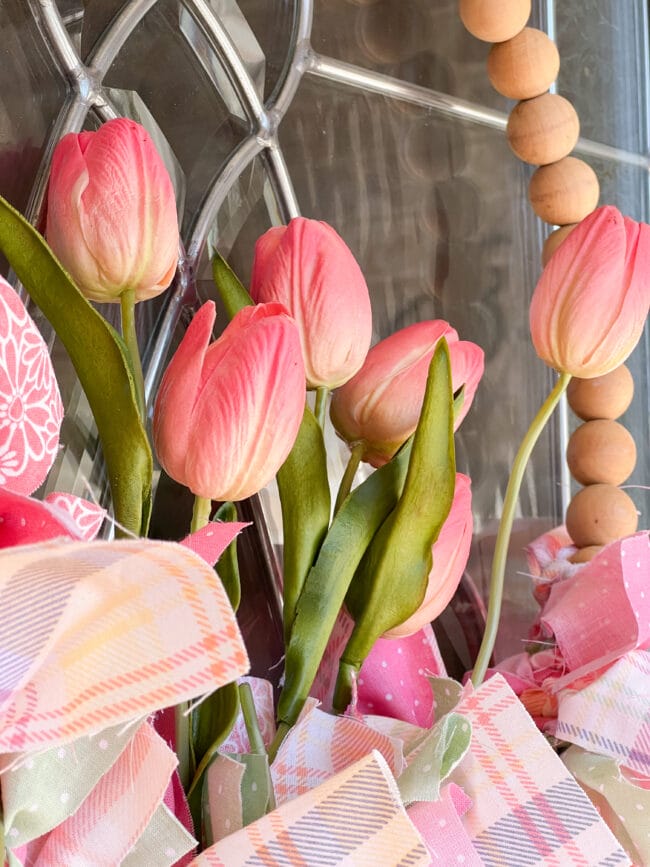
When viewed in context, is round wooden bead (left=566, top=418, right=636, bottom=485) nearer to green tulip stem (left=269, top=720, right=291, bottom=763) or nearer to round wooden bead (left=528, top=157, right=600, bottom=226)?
round wooden bead (left=528, top=157, right=600, bottom=226)

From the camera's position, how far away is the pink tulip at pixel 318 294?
11.0 inches

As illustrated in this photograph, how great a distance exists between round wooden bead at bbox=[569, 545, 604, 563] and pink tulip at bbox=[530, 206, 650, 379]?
0.12 metres

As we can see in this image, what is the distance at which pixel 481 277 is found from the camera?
49 cm

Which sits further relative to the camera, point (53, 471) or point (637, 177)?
point (637, 177)

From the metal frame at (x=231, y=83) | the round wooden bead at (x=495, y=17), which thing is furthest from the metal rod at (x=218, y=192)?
the round wooden bead at (x=495, y=17)

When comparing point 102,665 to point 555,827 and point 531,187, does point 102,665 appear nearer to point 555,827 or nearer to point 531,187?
point 555,827

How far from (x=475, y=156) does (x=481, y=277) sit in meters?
0.06

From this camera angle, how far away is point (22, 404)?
20 cm

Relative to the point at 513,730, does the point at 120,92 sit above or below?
above

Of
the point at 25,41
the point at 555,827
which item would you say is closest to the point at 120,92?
the point at 25,41

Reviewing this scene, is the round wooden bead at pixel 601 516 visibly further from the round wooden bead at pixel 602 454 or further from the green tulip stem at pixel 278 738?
the green tulip stem at pixel 278 738

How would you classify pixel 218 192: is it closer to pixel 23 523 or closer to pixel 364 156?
pixel 364 156

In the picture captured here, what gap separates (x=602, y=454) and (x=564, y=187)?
115 mm

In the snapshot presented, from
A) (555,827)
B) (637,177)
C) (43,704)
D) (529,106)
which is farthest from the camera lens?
(637,177)
